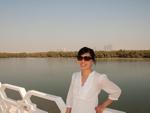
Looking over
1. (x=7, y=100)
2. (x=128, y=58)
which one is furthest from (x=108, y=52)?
(x=7, y=100)

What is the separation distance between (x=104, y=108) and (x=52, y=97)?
59 cm

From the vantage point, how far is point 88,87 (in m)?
1.84

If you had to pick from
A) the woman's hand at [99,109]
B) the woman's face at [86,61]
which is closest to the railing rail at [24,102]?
the woman's hand at [99,109]

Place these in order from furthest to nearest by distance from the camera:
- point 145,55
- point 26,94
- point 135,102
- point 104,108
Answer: point 145,55, point 135,102, point 26,94, point 104,108

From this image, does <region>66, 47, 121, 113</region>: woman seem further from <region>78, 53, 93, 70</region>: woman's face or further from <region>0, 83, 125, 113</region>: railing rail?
<region>0, 83, 125, 113</region>: railing rail

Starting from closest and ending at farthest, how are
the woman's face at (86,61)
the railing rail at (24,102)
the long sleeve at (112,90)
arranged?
the long sleeve at (112,90), the woman's face at (86,61), the railing rail at (24,102)

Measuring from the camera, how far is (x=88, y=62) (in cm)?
192

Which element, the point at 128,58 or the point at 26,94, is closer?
the point at 26,94

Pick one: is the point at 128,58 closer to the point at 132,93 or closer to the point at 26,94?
the point at 132,93

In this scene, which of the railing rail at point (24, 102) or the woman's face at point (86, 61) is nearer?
the woman's face at point (86, 61)

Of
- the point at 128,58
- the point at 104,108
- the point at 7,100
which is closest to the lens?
the point at 104,108

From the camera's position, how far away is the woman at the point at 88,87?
1761 mm

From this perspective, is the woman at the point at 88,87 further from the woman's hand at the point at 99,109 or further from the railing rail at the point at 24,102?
the railing rail at the point at 24,102

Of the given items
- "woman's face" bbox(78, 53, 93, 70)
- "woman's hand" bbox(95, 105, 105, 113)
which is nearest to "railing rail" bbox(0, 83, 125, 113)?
"woman's hand" bbox(95, 105, 105, 113)
